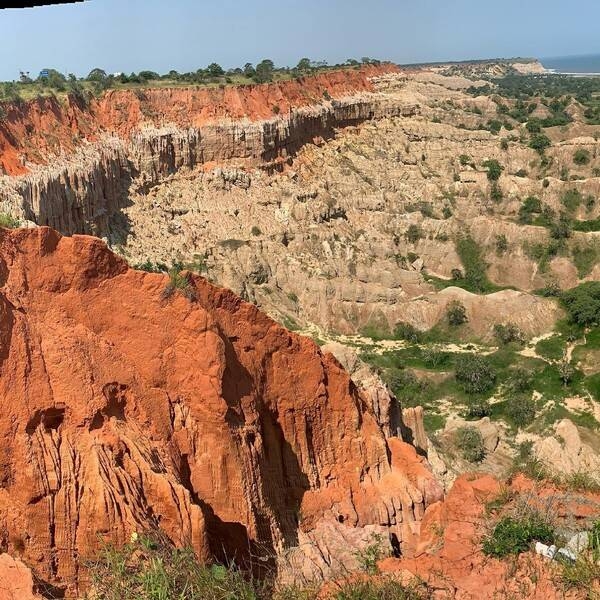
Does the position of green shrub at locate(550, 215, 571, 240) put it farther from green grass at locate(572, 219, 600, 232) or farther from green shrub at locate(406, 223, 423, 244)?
green shrub at locate(406, 223, 423, 244)

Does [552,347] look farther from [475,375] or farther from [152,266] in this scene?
[152,266]

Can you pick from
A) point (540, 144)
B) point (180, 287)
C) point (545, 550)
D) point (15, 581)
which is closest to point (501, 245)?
point (540, 144)

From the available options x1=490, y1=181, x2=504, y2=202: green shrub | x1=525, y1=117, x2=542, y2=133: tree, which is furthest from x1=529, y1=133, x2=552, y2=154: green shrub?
x1=490, y1=181, x2=504, y2=202: green shrub

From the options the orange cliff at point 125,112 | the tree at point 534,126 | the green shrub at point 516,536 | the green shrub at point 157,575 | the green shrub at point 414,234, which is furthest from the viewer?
the tree at point 534,126

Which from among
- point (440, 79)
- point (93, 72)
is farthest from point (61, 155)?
point (440, 79)

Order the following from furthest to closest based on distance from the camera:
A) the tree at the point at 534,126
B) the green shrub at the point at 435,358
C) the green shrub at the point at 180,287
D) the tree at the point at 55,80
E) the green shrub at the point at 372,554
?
1. the tree at the point at 534,126
2. the tree at the point at 55,80
3. the green shrub at the point at 435,358
4. the green shrub at the point at 180,287
5. the green shrub at the point at 372,554

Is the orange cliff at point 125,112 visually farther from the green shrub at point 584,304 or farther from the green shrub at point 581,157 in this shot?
the green shrub at point 584,304

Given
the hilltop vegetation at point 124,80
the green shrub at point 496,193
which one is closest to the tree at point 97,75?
the hilltop vegetation at point 124,80
